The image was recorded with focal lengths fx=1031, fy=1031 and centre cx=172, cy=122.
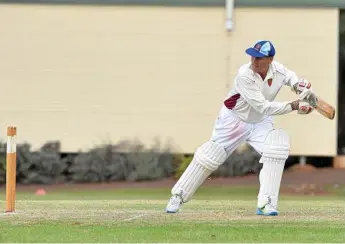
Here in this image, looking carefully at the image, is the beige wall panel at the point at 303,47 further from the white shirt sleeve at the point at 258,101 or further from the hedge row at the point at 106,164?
the white shirt sleeve at the point at 258,101

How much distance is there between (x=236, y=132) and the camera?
37.0ft

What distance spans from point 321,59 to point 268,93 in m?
10.8

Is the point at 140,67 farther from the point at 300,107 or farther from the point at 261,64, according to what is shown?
the point at 300,107

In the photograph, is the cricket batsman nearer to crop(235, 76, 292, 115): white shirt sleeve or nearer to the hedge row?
crop(235, 76, 292, 115): white shirt sleeve

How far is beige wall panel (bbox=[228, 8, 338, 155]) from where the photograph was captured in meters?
21.7

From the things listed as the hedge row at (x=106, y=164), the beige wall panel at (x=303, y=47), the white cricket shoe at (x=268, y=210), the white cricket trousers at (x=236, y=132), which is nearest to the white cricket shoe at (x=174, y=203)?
the white cricket trousers at (x=236, y=132)

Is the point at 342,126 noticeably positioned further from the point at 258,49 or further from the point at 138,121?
the point at 258,49

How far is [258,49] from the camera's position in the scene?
10898 mm

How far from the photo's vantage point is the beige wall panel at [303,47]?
21.7 meters

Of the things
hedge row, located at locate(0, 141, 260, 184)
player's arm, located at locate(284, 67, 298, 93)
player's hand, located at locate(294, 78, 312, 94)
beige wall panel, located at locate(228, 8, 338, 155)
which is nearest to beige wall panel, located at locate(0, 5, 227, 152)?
hedge row, located at locate(0, 141, 260, 184)

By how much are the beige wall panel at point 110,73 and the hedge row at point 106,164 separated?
0.82 ft

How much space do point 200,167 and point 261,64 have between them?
1.32 m

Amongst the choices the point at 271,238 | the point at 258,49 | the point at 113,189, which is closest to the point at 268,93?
the point at 258,49

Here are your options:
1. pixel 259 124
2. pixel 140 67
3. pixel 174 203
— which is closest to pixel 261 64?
pixel 259 124
